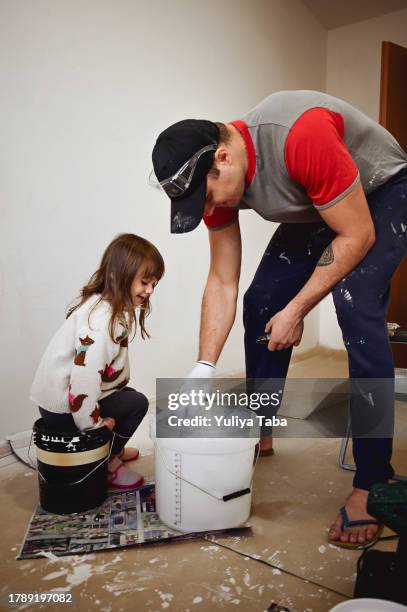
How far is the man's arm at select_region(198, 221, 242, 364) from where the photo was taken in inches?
54.7

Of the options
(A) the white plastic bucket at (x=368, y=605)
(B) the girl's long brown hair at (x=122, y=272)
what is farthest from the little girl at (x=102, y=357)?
(A) the white plastic bucket at (x=368, y=605)

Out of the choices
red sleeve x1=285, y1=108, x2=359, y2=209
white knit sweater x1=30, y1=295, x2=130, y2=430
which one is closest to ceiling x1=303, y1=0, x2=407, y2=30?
red sleeve x1=285, y1=108, x2=359, y2=209

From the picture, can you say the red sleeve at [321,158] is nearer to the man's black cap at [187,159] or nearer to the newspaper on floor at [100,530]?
the man's black cap at [187,159]

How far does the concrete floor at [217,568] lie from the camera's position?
36.7 inches

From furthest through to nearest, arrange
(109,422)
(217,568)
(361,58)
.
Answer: (361,58) → (109,422) → (217,568)

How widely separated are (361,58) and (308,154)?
270 cm

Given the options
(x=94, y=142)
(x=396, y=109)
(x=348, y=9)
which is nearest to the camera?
(x=94, y=142)

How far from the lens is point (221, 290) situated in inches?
56.6

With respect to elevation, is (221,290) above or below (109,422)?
above

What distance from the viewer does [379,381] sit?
1.16 m

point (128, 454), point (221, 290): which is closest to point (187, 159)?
point (221, 290)

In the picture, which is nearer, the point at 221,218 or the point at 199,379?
the point at 199,379

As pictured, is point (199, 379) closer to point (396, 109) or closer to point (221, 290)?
point (221, 290)

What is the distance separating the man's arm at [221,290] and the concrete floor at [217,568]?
45cm
